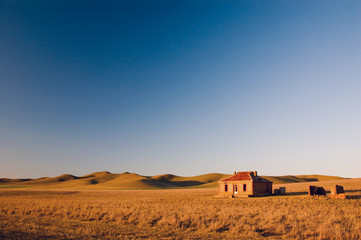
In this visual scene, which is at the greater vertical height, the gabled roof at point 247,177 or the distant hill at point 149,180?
the gabled roof at point 247,177

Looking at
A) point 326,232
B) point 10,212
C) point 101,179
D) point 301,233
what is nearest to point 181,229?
point 301,233

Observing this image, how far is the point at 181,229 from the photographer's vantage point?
14.1 metres

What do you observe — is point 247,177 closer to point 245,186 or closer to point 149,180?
point 245,186

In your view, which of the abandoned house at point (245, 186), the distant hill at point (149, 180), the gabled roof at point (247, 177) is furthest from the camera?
the distant hill at point (149, 180)

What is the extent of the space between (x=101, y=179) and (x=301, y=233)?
6390 inches

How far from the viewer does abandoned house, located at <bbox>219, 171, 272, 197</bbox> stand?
40094mm

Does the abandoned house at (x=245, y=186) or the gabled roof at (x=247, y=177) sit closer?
the abandoned house at (x=245, y=186)

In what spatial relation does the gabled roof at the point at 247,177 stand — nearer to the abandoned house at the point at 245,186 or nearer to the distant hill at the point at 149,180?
the abandoned house at the point at 245,186

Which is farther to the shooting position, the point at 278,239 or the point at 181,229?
the point at 181,229

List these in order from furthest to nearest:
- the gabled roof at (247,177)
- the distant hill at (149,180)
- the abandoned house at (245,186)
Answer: the distant hill at (149,180), the gabled roof at (247,177), the abandoned house at (245,186)

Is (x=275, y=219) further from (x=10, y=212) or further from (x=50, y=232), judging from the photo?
(x=10, y=212)

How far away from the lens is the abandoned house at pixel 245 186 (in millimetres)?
40094

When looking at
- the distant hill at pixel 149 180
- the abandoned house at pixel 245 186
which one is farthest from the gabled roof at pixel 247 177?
the distant hill at pixel 149 180

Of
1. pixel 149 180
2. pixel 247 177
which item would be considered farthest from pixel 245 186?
pixel 149 180
